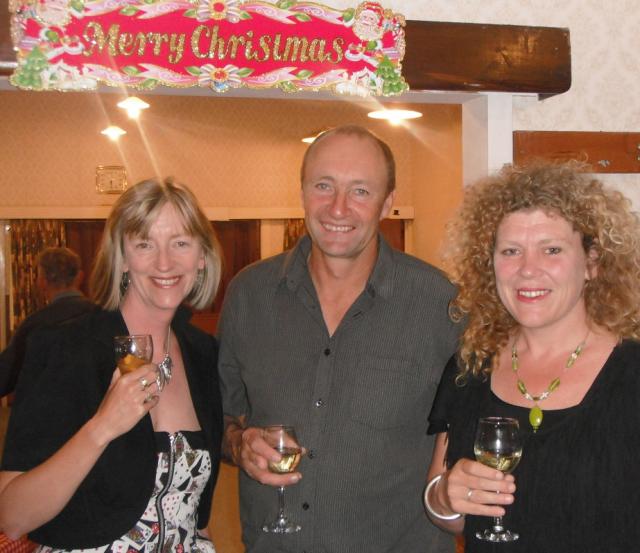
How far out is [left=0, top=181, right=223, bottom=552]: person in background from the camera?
1.99 metres

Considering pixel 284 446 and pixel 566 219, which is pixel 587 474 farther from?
pixel 284 446

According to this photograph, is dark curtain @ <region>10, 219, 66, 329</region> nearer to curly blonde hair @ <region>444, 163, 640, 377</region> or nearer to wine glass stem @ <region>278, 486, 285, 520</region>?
wine glass stem @ <region>278, 486, 285, 520</region>

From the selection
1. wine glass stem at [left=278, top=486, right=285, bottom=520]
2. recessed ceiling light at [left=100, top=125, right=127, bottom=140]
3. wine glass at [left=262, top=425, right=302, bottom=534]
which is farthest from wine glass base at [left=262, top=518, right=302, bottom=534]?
recessed ceiling light at [left=100, top=125, right=127, bottom=140]

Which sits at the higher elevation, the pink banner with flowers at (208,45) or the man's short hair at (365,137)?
the pink banner with flowers at (208,45)

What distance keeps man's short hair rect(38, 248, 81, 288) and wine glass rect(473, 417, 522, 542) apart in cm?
426

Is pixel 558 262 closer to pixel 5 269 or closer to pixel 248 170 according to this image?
pixel 248 170

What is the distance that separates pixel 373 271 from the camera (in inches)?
102

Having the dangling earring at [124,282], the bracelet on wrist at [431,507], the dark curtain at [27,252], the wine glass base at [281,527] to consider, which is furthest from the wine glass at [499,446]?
the dark curtain at [27,252]

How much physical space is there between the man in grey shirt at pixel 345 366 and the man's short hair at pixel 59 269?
125 inches

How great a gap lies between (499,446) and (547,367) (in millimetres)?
327

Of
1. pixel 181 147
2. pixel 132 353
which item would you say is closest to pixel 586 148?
pixel 132 353

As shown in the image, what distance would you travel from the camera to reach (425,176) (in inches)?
352

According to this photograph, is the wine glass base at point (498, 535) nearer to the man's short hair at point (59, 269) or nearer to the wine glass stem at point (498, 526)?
the wine glass stem at point (498, 526)

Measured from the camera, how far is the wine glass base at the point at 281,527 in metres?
2.32
